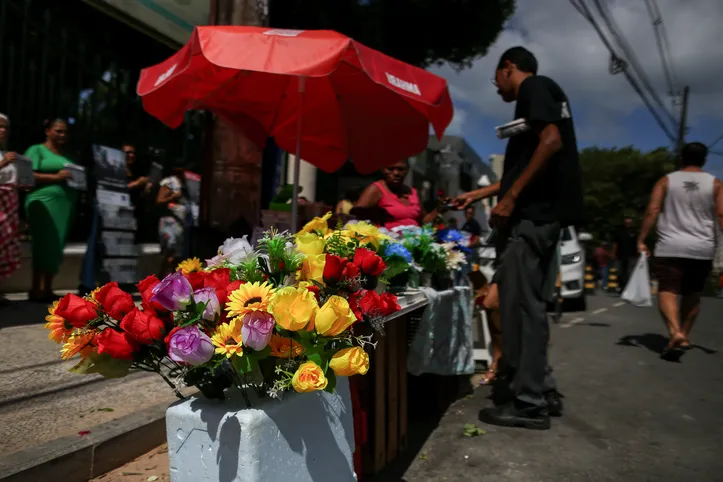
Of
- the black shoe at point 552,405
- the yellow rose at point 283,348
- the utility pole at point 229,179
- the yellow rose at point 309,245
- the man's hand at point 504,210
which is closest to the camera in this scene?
the yellow rose at point 283,348

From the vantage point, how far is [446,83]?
14.8 ft

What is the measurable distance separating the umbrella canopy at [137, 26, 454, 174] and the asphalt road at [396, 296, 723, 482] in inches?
87.1

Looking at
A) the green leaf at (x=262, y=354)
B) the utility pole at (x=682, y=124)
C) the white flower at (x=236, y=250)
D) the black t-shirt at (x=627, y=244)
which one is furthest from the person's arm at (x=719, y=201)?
the utility pole at (x=682, y=124)

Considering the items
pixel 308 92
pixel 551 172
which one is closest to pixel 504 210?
pixel 551 172

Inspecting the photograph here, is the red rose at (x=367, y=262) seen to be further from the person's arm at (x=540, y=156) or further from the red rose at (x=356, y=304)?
the person's arm at (x=540, y=156)

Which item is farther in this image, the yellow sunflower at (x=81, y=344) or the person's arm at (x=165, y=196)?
the person's arm at (x=165, y=196)

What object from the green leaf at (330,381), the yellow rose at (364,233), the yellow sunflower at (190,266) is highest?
the yellow rose at (364,233)

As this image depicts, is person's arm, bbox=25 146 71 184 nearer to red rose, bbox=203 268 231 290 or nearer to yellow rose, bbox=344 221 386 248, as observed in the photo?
yellow rose, bbox=344 221 386 248

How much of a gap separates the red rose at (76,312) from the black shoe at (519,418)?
8.16 ft

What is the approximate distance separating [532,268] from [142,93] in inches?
116

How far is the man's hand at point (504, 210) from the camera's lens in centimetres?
336

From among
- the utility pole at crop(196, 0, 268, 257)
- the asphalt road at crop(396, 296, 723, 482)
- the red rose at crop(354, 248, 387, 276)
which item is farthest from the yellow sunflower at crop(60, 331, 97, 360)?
the utility pole at crop(196, 0, 268, 257)

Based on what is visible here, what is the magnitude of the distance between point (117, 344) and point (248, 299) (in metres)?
0.36

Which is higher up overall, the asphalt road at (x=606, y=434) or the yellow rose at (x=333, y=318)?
the yellow rose at (x=333, y=318)
